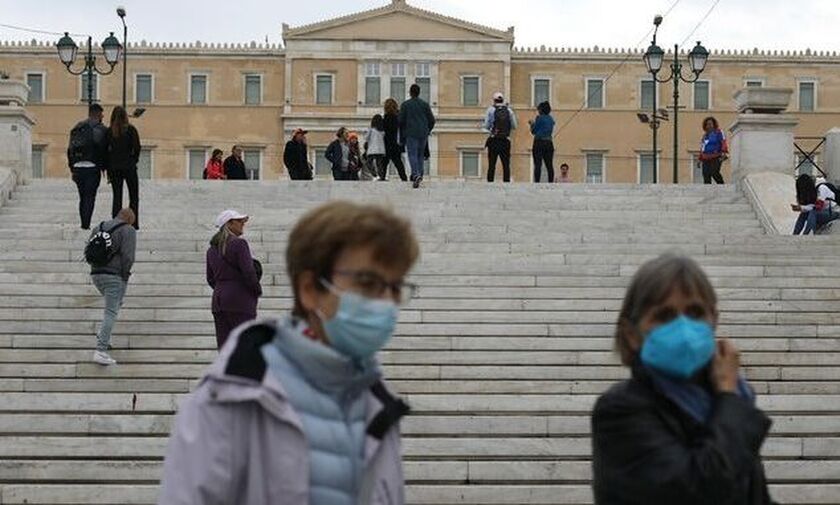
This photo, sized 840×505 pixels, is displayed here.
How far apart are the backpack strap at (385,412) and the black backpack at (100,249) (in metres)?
7.52

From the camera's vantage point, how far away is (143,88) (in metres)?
60.7

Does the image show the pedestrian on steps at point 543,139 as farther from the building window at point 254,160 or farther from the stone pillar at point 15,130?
the building window at point 254,160

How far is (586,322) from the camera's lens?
11.5 meters

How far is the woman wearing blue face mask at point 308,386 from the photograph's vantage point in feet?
9.16

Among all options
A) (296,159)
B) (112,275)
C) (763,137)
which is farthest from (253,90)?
(112,275)

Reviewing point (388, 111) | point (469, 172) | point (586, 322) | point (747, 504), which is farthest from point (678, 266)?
point (469, 172)

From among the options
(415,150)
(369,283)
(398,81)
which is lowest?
(369,283)

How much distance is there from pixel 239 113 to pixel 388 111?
41761 mm

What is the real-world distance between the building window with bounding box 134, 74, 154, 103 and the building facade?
0.16ft

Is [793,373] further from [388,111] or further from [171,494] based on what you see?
[388,111]

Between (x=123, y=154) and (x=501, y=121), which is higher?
(x=501, y=121)

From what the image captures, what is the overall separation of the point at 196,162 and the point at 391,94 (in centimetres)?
910

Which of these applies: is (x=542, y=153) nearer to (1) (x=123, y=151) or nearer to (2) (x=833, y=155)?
(2) (x=833, y=155)

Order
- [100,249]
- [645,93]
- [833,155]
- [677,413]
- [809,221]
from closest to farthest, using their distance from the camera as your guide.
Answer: [677,413]
[100,249]
[809,221]
[833,155]
[645,93]
